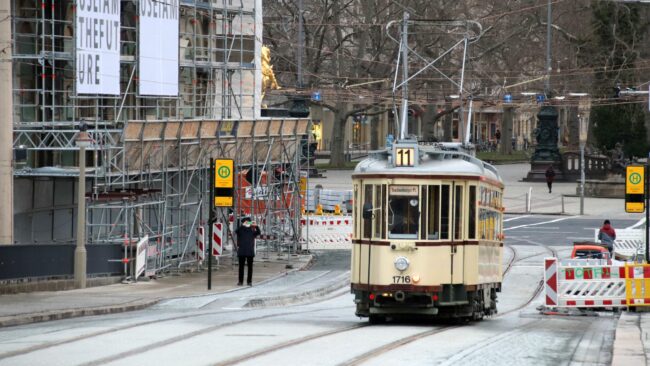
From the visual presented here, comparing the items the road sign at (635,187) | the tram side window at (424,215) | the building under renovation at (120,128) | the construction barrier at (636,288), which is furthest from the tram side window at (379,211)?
the road sign at (635,187)

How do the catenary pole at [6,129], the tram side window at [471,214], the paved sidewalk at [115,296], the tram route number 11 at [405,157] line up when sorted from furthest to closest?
the catenary pole at [6,129]
the paved sidewalk at [115,296]
the tram side window at [471,214]
the tram route number 11 at [405,157]

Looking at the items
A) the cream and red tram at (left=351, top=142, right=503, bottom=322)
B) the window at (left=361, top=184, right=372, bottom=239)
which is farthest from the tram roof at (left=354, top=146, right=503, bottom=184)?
the window at (left=361, top=184, right=372, bottom=239)

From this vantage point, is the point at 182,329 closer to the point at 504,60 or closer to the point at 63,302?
the point at 63,302

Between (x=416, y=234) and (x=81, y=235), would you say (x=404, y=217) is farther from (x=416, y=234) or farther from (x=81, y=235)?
(x=81, y=235)

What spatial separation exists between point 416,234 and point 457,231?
69 cm

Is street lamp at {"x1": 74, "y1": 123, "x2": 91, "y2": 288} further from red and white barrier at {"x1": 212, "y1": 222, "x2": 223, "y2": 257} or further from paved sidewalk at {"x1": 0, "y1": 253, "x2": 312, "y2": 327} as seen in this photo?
red and white barrier at {"x1": 212, "y1": 222, "x2": 223, "y2": 257}

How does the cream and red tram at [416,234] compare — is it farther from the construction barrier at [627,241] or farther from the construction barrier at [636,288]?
the construction barrier at [627,241]

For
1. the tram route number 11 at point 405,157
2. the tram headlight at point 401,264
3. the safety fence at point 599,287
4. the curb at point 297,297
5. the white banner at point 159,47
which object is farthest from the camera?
the white banner at point 159,47

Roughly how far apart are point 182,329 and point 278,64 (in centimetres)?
6564

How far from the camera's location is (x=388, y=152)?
22.4 meters

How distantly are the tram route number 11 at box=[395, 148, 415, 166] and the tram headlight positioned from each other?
4.92 feet

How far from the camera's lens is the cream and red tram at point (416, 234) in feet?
71.1

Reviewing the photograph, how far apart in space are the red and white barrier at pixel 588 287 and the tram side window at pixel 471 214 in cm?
646

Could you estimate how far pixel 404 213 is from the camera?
71.5 ft
